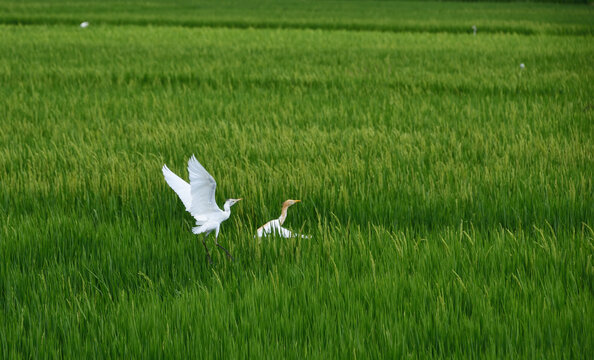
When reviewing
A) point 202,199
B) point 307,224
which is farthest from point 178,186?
point 307,224

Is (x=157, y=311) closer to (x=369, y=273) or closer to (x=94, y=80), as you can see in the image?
(x=369, y=273)

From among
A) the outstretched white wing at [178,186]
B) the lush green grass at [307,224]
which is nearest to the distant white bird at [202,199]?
the outstretched white wing at [178,186]

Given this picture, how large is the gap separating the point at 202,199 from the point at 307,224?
762 mm

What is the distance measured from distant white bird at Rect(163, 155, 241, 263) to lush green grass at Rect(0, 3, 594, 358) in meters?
0.17

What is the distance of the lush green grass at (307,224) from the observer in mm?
1636

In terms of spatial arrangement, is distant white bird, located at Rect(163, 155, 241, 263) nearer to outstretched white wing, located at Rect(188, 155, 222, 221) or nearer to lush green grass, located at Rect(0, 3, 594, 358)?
outstretched white wing, located at Rect(188, 155, 222, 221)

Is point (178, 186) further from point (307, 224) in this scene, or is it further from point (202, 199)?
point (307, 224)

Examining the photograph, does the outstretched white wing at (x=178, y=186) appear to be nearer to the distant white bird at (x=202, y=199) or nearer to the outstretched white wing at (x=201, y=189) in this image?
the distant white bird at (x=202, y=199)

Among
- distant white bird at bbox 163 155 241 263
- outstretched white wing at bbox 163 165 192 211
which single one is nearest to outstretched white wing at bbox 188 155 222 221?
distant white bird at bbox 163 155 241 263

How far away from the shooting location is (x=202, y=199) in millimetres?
2049

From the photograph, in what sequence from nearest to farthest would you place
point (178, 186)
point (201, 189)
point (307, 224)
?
point (201, 189)
point (178, 186)
point (307, 224)

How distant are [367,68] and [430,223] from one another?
5.56m

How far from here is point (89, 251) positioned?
7.59ft

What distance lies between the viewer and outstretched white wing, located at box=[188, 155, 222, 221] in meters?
1.89
